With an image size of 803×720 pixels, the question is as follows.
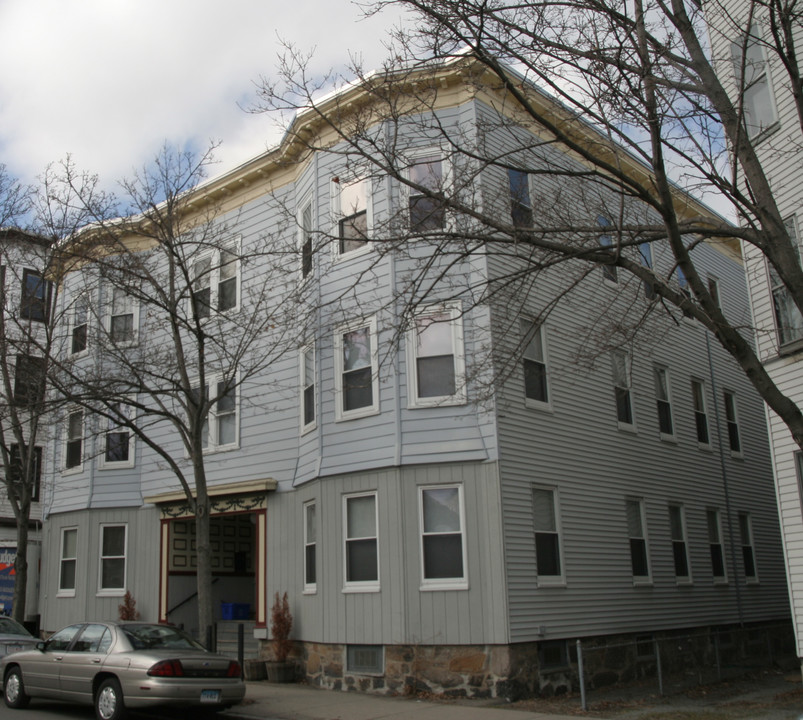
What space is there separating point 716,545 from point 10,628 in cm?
1581

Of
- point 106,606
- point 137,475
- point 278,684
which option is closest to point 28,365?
point 137,475

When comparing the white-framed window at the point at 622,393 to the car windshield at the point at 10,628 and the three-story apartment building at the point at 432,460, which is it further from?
the car windshield at the point at 10,628

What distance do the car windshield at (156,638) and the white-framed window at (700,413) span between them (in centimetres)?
1385

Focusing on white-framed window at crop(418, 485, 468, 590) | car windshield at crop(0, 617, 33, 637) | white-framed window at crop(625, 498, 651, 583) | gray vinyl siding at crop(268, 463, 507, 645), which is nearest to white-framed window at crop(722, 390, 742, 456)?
white-framed window at crop(625, 498, 651, 583)

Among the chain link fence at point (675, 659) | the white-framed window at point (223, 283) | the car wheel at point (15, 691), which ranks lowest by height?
the chain link fence at point (675, 659)

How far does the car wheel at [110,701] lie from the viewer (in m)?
11.5

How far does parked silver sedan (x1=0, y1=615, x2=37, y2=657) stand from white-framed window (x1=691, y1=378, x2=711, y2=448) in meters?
15.7

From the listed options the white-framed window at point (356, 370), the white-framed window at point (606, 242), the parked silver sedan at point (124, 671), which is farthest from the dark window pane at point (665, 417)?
the parked silver sedan at point (124, 671)

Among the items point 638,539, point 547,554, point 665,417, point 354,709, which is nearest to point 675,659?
point 638,539

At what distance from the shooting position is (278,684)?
627 inches

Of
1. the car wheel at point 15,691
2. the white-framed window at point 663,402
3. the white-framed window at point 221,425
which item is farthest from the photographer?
the white-framed window at point 663,402

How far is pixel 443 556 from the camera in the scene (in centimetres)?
1462

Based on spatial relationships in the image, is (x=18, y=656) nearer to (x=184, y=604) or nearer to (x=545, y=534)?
(x=184, y=604)

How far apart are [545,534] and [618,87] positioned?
8555mm
